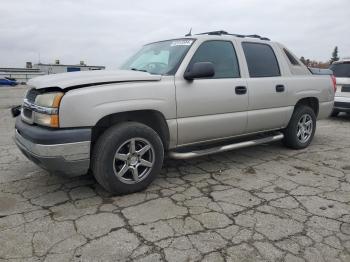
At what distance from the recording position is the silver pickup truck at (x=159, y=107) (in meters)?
3.46

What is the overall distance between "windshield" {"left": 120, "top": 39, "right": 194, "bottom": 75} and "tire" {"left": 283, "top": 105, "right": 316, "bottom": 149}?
7.61 feet

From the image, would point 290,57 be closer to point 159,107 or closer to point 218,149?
point 218,149

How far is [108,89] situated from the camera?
3.60 meters

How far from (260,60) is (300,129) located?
1.53 m

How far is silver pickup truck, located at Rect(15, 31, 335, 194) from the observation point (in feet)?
11.4

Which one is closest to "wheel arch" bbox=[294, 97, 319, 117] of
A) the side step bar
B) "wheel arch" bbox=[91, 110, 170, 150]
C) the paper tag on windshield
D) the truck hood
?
the side step bar

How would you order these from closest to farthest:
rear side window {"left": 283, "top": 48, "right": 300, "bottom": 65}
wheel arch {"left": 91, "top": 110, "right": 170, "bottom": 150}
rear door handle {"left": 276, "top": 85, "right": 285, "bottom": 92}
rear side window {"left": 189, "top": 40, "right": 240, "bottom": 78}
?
1. wheel arch {"left": 91, "top": 110, "right": 170, "bottom": 150}
2. rear side window {"left": 189, "top": 40, "right": 240, "bottom": 78}
3. rear door handle {"left": 276, "top": 85, "right": 285, "bottom": 92}
4. rear side window {"left": 283, "top": 48, "right": 300, "bottom": 65}

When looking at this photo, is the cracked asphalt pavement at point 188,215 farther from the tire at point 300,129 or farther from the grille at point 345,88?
the grille at point 345,88

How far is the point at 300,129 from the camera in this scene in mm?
5977

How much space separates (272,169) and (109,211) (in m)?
2.45

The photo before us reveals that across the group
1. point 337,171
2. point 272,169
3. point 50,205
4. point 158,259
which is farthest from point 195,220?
point 337,171

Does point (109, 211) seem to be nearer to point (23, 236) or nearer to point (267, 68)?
point (23, 236)

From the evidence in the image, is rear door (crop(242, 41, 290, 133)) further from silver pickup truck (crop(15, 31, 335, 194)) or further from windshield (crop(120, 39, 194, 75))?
windshield (crop(120, 39, 194, 75))

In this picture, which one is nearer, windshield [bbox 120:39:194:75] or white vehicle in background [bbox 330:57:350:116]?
windshield [bbox 120:39:194:75]
